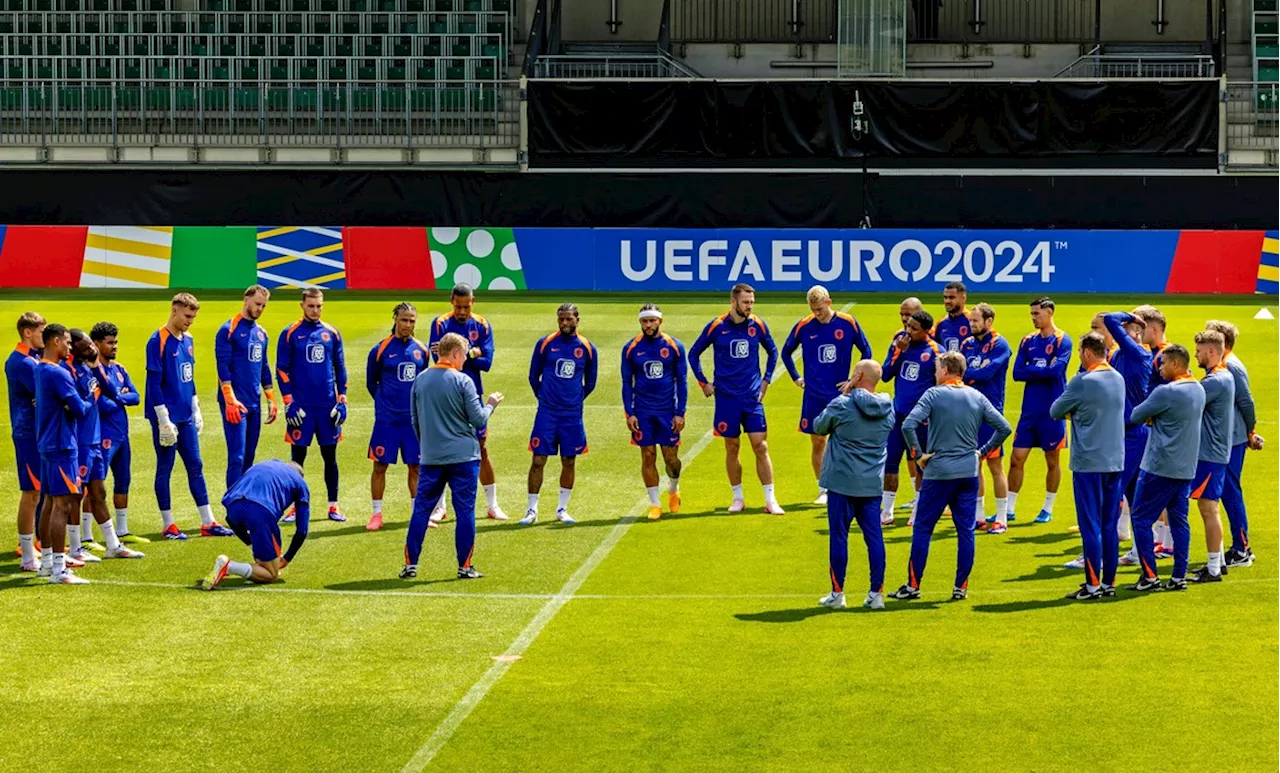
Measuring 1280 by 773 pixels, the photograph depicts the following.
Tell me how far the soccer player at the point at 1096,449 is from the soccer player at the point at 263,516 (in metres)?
6.19

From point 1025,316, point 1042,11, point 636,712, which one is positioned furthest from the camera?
point 1042,11

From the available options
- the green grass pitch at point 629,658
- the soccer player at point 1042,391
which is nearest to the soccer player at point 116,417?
the green grass pitch at point 629,658

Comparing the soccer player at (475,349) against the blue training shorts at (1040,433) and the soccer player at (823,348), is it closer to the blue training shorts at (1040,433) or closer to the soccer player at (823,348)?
the soccer player at (823,348)

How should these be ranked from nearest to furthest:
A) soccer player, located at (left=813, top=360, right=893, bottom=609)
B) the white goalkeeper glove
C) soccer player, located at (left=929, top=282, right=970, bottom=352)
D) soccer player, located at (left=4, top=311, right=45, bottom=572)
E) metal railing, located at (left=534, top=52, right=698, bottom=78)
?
soccer player, located at (left=813, top=360, right=893, bottom=609) < soccer player, located at (left=4, top=311, right=45, bottom=572) < the white goalkeeper glove < soccer player, located at (left=929, top=282, right=970, bottom=352) < metal railing, located at (left=534, top=52, right=698, bottom=78)

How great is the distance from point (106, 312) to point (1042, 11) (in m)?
26.3

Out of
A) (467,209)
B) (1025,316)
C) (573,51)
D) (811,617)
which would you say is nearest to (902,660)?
(811,617)

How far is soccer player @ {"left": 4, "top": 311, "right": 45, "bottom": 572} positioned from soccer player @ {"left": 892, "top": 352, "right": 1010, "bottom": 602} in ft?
23.0

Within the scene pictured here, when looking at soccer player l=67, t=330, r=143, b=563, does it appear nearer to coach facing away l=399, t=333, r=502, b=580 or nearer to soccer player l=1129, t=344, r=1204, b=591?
coach facing away l=399, t=333, r=502, b=580

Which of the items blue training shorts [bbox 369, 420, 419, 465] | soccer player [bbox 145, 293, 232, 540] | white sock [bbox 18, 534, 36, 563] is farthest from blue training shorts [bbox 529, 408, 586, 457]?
white sock [bbox 18, 534, 36, 563]

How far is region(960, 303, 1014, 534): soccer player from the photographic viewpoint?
16016 millimetres

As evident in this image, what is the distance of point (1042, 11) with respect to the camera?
151 feet

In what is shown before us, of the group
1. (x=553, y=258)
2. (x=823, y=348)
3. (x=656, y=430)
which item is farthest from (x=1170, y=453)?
(x=553, y=258)

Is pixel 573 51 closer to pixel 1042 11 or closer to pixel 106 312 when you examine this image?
pixel 1042 11

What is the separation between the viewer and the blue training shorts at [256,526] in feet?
44.7
